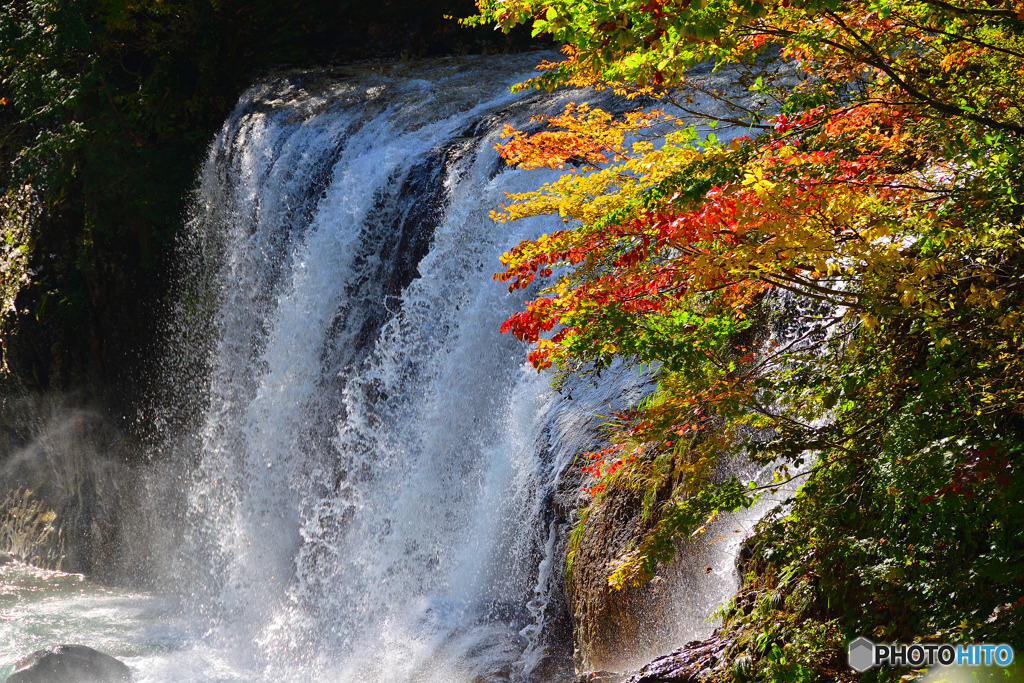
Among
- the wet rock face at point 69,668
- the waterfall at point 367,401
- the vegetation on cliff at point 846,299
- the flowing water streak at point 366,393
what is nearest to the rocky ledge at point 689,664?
the vegetation on cliff at point 846,299

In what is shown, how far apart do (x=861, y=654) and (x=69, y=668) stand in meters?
7.20

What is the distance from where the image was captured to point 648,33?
8.73 feet

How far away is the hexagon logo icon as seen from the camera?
326 cm

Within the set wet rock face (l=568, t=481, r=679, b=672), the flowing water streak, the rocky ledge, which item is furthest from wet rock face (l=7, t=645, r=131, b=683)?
the rocky ledge

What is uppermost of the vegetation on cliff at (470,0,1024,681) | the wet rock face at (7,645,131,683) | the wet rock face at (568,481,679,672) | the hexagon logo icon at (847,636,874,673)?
the vegetation on cliff at (470,0,1024,681)

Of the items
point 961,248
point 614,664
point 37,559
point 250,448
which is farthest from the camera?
point 37,559

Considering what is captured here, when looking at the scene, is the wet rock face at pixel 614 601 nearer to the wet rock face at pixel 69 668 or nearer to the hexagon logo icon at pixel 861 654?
the hexagon logo icon at pixel 861 654

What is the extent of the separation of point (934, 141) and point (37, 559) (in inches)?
561

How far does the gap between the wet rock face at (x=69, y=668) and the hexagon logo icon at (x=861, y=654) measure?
273 inches

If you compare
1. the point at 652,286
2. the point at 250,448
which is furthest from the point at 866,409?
the point at 250,448

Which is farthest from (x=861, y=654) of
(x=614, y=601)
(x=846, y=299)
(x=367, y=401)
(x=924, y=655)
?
(x=367, y=401)

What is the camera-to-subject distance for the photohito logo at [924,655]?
278 centimetres

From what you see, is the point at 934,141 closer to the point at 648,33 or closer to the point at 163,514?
the point at 648,33

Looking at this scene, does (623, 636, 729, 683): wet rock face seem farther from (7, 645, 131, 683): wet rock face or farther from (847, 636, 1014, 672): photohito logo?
(7, 645, 131, 683): wet rock face
